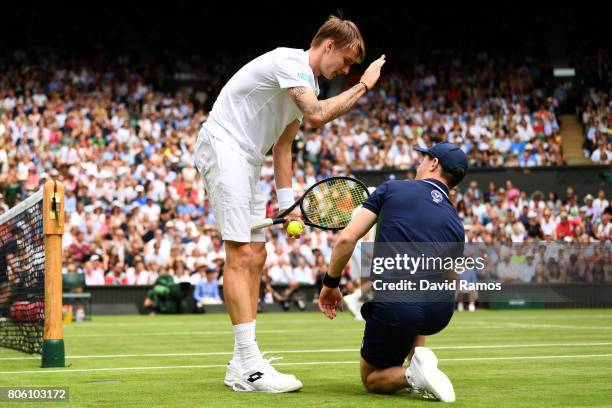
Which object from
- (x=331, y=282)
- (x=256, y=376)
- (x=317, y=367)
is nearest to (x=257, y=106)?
(x=331, y=282)

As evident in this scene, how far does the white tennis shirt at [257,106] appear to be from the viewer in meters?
6.62

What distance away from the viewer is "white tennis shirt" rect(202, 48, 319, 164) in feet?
21.7

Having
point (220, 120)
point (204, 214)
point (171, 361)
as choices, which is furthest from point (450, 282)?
point (204, 214)

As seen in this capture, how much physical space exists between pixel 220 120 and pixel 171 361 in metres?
2.83

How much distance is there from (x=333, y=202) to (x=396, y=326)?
154 cm

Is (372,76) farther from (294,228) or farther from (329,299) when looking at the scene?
(329,299)

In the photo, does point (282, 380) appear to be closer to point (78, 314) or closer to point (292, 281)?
point (78, 314)

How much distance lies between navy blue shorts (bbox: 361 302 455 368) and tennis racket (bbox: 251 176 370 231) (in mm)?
1162

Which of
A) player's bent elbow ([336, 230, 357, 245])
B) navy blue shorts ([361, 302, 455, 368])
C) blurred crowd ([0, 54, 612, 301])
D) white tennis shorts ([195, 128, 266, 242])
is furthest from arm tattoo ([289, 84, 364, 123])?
blurred crowd ([0, 54, 612, 301])

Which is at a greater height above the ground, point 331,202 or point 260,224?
point 331,202

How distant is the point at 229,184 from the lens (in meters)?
6.61

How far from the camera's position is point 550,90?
32781 mm

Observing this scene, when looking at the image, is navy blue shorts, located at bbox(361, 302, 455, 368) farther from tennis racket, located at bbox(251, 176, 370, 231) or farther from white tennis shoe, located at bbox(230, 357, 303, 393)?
tennis racket, located at bbox(251, 176, 370, 231)

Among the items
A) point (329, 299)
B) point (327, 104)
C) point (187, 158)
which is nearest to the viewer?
point (329, 299)
